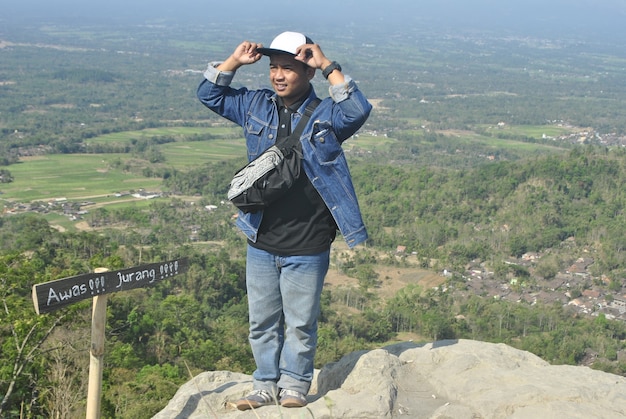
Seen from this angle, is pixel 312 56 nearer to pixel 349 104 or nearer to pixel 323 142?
pixel 349 104

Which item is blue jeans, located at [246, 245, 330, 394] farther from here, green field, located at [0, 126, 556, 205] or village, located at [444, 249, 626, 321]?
green field, located at [0, 126, 556, 205]

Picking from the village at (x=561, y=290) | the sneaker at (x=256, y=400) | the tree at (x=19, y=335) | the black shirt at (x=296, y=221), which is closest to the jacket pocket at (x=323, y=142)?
the black shirt at (x=296, y=221)

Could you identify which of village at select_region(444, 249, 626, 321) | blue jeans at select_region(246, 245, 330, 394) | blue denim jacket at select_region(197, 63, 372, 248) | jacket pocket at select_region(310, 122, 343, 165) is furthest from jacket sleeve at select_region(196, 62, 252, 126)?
village at select_region(444, 249, 626, 321)

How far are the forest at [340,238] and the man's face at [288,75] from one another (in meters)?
1.34

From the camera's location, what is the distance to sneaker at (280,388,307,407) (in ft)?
13.5

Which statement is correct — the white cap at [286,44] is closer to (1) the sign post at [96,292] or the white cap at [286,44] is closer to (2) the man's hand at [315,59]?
(2) the man's hand at [315,59]

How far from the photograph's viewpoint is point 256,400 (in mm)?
4242

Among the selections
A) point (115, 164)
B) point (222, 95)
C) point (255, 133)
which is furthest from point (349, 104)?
point (115, 164)

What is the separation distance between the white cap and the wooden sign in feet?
4.03

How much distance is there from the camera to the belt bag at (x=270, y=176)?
150 inches

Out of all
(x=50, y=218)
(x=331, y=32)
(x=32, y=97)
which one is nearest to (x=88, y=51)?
(x=32, y=97)

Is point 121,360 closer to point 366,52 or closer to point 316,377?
point 316,377

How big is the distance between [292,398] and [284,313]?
0.47m

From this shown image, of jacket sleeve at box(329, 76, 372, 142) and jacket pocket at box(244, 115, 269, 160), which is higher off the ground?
jacket sleeve at box(329, 76, 372, 142)
